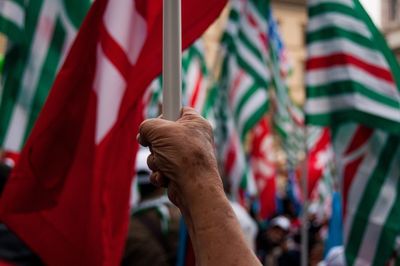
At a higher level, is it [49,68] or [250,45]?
[250,45]

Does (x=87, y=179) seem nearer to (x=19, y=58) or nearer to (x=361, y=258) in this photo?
(x=19, y=58)

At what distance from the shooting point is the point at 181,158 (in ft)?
5.06

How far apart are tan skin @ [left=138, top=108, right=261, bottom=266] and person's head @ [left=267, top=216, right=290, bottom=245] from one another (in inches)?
300

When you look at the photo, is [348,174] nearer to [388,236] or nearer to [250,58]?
[388,236]

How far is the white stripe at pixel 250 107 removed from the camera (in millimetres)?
8094

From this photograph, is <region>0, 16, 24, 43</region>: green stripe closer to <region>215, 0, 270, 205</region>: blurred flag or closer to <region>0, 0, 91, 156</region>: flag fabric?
<region>0, 0, 91, 156</region>: flag fabric

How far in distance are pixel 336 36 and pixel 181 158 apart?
3217mm

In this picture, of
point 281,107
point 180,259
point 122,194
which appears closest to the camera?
point 122,194

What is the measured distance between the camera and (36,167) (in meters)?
2.85

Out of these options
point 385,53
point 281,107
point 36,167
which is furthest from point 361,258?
point 281,107

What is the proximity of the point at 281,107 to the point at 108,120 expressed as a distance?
5786 mm

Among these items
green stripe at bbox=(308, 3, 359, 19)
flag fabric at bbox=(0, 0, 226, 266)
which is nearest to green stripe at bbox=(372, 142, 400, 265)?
green stripe at bbox=(308, 3, 359, 19)

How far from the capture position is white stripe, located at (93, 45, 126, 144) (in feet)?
9.84

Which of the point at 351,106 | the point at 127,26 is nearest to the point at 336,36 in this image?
the point at 351,106
